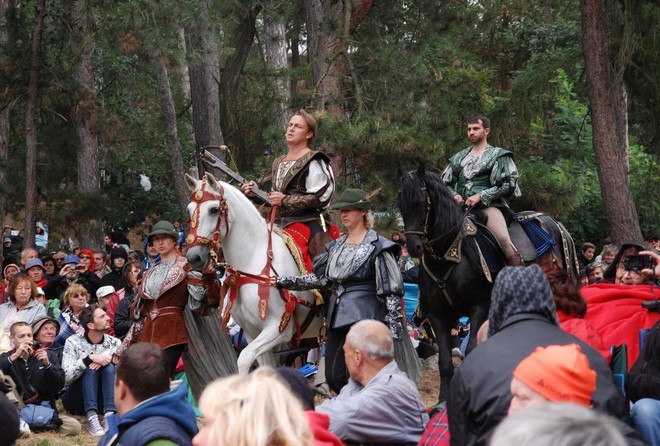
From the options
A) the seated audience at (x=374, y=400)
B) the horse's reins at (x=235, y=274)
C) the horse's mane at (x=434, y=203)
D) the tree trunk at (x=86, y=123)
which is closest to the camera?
the seated audience at (x=374, y=400)

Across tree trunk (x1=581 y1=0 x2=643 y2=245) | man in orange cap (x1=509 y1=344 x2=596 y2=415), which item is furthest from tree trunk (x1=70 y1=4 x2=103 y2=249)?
man in orange cap (x1=509 y1=344 x2=596 y2=415)

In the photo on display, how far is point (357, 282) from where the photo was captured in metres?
8.20

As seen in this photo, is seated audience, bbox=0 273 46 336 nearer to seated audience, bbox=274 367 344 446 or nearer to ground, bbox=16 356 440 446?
ground, bbox=16 356 440 446

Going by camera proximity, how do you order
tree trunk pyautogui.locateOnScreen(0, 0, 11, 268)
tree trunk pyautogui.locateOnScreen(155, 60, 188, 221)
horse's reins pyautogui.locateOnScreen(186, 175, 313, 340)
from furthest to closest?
tree trunk pyautogui.locateOnScreen(155, 60, 188, 221)
tree trunk pyautogui.locateOnScreen(0, 0, 11, 268)
horse's reins pyautogui.locateOnScreen(186, 175, 313, 340)

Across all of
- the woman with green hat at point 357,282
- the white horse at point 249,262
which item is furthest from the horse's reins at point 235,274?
the woman with green hat at point 357,282

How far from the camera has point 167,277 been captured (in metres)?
9.03

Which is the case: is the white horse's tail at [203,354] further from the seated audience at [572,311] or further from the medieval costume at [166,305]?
the seated audience at [572,311]

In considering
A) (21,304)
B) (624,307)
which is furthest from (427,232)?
(21,304)

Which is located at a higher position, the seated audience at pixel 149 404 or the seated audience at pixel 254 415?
the seated audience at pixel 254 415

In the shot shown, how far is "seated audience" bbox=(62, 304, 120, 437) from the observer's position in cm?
941

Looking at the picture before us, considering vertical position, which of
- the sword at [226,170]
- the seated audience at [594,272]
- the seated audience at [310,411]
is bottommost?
the seated audience at [594,272]

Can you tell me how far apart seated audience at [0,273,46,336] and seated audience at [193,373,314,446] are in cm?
738

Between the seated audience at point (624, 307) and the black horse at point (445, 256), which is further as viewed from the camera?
the black horse at point (445, 256)

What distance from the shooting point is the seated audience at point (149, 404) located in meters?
4.15
